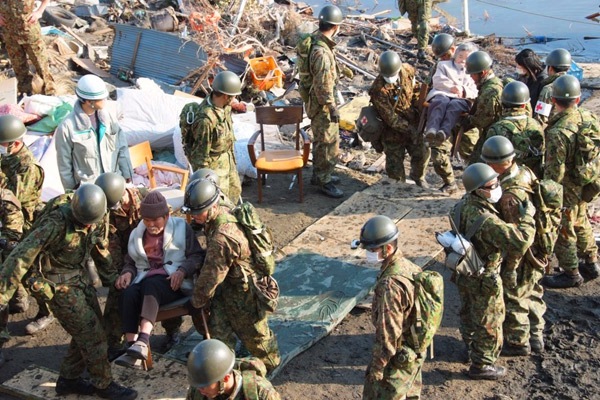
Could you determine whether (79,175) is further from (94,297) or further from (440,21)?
(440,21)

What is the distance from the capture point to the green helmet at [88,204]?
503 cm

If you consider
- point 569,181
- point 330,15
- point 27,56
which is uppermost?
point 330,15

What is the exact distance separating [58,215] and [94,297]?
2.32 ft

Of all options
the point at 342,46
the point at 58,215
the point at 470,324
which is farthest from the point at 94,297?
the point at 342,46

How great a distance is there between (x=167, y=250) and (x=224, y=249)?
62 cm

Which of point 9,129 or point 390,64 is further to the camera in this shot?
point 390,64

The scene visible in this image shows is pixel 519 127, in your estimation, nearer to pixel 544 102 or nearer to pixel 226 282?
pixel 544 102

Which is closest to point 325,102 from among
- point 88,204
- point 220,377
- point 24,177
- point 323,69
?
point 323,69

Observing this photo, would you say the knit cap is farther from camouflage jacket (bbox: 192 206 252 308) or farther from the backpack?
the backpack

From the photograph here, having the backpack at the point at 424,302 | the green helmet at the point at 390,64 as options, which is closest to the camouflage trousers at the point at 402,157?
the green helmet at the point at 390,64

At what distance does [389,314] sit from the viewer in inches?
186

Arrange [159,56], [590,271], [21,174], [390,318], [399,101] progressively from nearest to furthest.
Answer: [390,318]
[21,174]
[590,271]
[399,101]
[159,56]

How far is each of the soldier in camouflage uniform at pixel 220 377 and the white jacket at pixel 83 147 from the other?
319 cm

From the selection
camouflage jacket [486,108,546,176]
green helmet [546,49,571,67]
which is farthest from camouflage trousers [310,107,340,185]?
green helmet [546,49,571,67]
